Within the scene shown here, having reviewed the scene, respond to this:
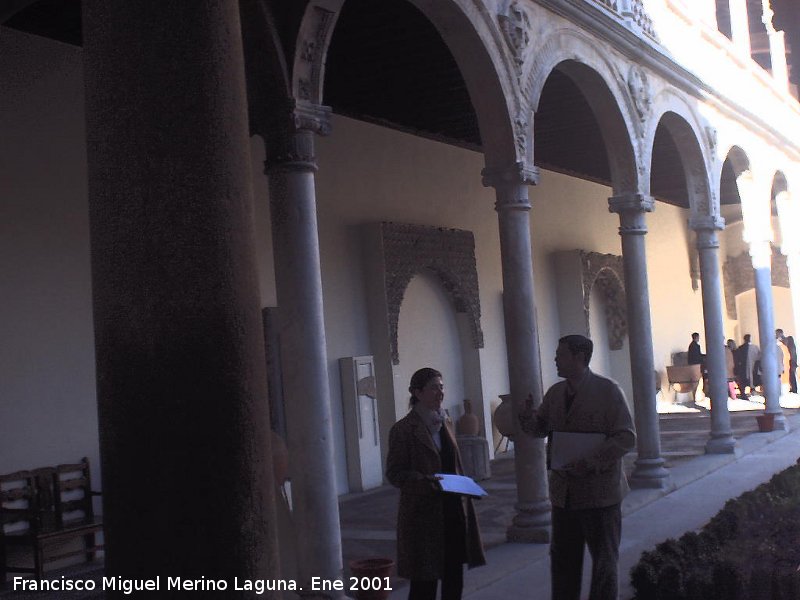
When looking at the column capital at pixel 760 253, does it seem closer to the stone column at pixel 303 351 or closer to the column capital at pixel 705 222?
the column capital at pixel 705 222

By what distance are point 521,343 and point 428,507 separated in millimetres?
3250

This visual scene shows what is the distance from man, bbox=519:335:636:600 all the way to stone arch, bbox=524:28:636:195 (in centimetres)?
442

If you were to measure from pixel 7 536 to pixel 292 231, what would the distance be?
287 cm

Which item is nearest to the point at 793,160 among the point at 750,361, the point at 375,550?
the point at 750,361

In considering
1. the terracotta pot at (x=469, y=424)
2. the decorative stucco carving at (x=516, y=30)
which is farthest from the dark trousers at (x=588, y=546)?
the terracotta pot at (x=469, y=424)

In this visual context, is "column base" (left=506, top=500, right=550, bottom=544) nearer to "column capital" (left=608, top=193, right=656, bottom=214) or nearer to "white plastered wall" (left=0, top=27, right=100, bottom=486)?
"white plastered wall" (left=0, top=27, right=100, bottom=486)

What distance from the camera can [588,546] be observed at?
438 centimetres

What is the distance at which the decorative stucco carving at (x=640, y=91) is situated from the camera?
32.0 feet

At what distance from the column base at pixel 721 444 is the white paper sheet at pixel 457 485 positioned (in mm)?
8012

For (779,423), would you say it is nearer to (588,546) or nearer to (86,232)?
(86,232)

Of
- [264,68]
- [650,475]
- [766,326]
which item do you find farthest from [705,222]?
[264,68]

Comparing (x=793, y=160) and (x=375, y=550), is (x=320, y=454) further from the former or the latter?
(x=793, y=160)

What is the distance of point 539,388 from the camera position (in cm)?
745

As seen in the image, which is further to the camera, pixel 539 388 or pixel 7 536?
pixel 539 388
